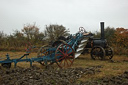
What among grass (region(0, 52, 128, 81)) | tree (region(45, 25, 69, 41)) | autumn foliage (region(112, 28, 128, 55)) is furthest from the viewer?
tree (region(45, 25, 69, 41))

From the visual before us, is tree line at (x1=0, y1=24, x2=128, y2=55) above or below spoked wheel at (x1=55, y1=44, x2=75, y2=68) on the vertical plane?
above

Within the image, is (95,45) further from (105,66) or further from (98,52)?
(105,66)

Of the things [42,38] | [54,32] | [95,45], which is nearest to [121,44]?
[95,45]

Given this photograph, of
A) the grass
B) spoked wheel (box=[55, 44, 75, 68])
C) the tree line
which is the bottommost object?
the grass

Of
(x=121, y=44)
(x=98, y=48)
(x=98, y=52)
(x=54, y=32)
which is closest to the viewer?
(x=98, y=52)

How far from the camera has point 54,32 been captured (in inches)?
836

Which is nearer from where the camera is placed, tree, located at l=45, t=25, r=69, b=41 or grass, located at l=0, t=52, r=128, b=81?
grass, located at l=0, t=52, r=128, b=81

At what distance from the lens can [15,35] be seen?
2233cm

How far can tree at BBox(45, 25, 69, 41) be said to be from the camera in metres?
20.8

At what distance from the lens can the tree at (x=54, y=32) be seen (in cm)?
2076

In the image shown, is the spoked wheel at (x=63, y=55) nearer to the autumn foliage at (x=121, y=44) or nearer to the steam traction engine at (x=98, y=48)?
the steam traction engine at (x=98, y=48)

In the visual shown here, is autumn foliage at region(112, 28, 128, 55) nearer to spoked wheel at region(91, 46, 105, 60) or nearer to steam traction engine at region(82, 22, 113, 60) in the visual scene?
steam traction engine at region(82, 22, 113, 60)

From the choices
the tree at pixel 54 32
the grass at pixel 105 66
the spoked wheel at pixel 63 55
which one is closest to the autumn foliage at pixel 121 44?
the grass at pixel 105 66

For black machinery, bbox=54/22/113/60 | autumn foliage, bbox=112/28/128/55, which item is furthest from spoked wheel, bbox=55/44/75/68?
autumn foliage, bbox=112/28/128/55
